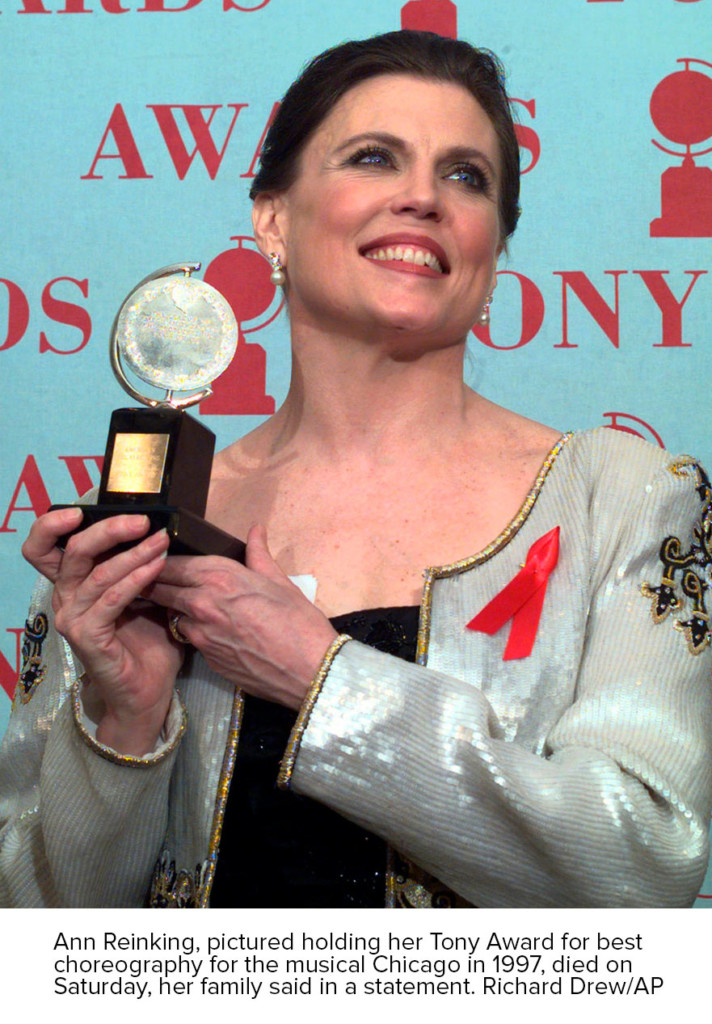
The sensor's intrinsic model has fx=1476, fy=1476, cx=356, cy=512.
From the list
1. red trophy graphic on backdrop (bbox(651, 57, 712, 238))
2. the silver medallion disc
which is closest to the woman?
the silver medallion disc

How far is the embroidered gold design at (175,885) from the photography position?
1.52 m

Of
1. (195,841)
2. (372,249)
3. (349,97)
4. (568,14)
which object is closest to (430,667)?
(195,841)

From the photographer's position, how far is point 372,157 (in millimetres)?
1698

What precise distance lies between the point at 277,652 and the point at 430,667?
0.62 feet

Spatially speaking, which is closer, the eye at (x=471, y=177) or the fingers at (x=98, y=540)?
the fingers at (x=98, y=540)

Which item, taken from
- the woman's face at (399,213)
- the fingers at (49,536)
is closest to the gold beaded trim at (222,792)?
the fingers at (49,536)

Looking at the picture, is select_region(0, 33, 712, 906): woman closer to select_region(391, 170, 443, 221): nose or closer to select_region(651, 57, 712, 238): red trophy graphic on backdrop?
select_region(391, 170, 443, 221): nose

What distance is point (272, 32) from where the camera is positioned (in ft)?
7.69

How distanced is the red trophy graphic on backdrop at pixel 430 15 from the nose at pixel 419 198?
2.35ft

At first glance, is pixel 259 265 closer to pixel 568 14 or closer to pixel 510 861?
pixel 568 14

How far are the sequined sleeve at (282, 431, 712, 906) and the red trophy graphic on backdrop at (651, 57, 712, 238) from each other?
0.82m

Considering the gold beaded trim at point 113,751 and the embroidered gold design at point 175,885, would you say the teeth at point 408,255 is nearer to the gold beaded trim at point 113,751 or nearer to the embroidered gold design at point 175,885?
the gold beaded trim at point 113,751

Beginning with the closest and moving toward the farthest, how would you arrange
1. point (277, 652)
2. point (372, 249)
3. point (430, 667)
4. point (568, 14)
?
point (277, 652), point (430, 667), point (372, 249), point (568, 14)
